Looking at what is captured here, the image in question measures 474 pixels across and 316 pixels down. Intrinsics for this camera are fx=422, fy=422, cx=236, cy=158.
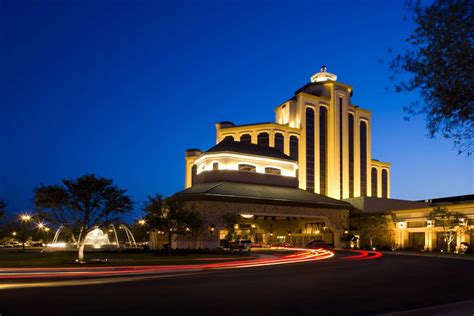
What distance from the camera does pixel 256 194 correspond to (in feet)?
182

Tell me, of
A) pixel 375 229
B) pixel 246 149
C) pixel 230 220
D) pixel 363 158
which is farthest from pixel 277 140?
pixel 230 220

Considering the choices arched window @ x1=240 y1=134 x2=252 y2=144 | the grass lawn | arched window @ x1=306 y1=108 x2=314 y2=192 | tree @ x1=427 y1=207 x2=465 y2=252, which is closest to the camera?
the grass lawn

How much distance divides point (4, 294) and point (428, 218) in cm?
4704

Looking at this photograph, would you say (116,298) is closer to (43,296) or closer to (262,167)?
(43,296)

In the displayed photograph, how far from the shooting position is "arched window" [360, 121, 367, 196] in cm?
10219

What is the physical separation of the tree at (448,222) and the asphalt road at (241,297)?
3138 centimetres

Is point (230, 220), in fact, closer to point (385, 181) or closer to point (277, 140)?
point (277, 140)

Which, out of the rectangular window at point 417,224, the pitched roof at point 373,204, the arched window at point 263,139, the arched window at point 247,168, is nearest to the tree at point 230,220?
the arched window at point 247,168

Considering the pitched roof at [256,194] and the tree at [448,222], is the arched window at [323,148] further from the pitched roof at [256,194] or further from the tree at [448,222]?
the tree at [448,222]

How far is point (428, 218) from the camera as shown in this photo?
49.7 metres

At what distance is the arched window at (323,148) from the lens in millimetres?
96000

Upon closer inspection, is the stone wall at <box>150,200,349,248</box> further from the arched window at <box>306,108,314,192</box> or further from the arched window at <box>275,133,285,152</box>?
the arched window at <box>275,133,285,152</box>

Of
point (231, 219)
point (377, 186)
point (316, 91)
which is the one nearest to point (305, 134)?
point (316, 91)

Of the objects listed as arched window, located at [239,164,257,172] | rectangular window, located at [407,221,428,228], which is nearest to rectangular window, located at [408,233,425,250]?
rectangular window, located at [407,221,428,228]
